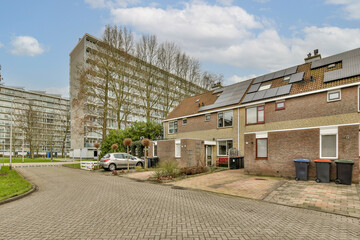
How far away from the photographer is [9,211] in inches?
269

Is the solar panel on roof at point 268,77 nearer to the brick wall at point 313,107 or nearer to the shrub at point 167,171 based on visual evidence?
the brick wall at point 313,107

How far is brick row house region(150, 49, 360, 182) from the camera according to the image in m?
12.4

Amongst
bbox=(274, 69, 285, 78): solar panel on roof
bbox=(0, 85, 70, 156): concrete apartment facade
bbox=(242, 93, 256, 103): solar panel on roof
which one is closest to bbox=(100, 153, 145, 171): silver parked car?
bbox=(242, 93, 256, 103): solar panel on roof

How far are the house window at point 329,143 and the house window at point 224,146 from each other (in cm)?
949

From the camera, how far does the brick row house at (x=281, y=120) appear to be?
1241cm

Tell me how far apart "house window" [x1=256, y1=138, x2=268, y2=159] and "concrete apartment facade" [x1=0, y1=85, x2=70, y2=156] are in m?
44.4

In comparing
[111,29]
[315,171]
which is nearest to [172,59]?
[111,29]

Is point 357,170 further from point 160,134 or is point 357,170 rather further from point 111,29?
point 111,29

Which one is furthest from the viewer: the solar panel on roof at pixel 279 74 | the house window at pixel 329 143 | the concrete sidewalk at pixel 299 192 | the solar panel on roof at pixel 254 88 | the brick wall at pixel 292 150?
the solar panel on roof at pixel 254 88

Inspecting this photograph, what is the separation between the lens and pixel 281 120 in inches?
706

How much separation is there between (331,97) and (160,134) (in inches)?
818

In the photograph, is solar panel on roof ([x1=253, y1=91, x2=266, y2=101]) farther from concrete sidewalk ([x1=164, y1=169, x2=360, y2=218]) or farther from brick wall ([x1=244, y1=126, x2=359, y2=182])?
concrete sidewalk ([x1=164, y1=169, x2=360, y2=218])

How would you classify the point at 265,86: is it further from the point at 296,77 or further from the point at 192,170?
the point at 192,170

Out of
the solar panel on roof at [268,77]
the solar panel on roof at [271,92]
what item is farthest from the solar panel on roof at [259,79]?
the solar panel on roof at [271,92]
